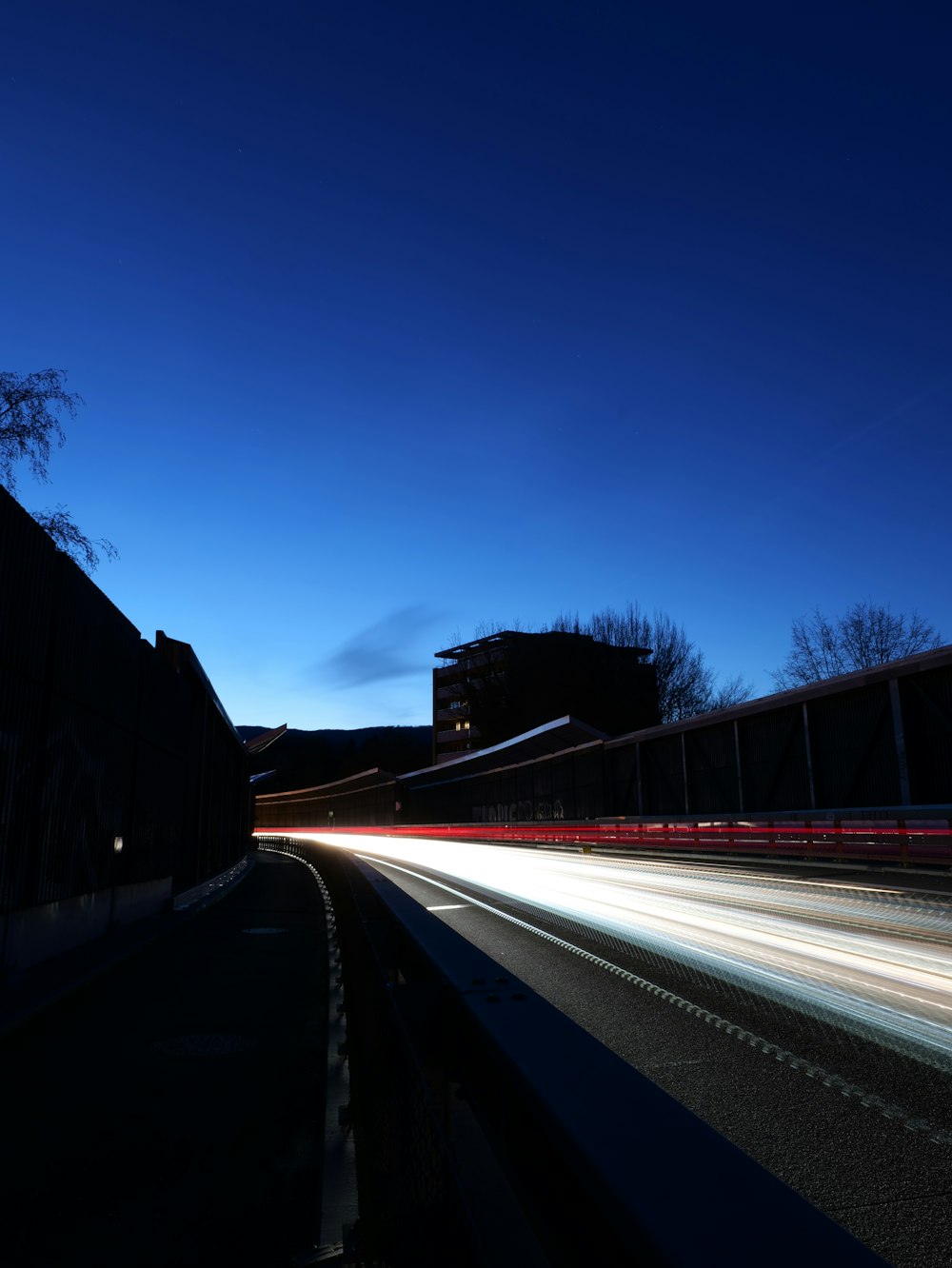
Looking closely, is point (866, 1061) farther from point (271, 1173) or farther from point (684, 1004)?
point (271, 1173)

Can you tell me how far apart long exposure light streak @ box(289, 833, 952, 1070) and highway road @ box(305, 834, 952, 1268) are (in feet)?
0.09

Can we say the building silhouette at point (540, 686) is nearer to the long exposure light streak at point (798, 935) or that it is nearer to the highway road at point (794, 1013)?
the long exposure light streak at point (798, 935)

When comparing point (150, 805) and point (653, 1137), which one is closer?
point (653, 1137)

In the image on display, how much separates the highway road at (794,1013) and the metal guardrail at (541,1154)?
8.8 inches

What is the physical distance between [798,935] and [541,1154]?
24.4 feet

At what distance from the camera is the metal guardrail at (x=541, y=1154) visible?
1.60 metres

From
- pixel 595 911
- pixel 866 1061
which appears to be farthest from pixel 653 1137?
pixel 595 911

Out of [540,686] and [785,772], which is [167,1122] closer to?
[785,772]

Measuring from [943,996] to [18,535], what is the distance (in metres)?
8.78

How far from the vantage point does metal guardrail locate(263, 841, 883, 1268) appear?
1596 mm

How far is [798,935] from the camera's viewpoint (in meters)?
9.07

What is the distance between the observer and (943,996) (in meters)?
6.07

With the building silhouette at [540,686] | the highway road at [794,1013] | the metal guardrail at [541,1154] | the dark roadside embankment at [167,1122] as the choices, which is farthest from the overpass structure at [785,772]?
the building silhouette at [540,686]

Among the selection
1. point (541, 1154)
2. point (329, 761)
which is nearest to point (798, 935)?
point (541, 1154)
